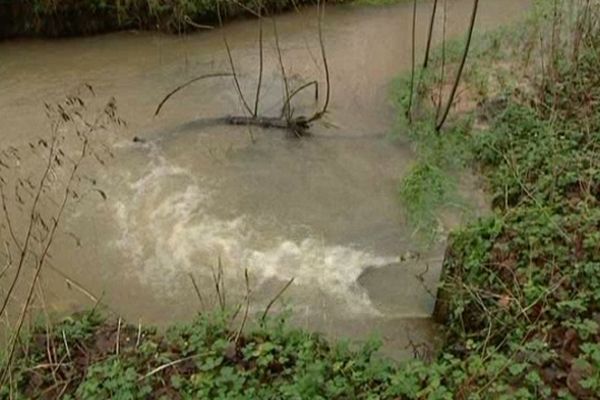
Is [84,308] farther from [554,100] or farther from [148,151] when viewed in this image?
[554,100]

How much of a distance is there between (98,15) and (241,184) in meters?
3.37

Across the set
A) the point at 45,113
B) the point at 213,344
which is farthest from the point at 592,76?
the point at 45,113

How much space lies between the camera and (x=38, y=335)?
Answer: 3.88m

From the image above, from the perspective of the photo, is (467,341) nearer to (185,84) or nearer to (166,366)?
(166,366)

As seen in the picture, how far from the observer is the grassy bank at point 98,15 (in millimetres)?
7699

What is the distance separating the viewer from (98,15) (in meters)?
7.94

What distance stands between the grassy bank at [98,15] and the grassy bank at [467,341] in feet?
13.0

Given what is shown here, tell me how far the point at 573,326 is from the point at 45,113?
4674 mm

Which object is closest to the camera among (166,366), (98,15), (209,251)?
(166,366)

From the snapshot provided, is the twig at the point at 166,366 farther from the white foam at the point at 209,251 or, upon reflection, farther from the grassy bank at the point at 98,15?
the grassy bank at the point at 98,15

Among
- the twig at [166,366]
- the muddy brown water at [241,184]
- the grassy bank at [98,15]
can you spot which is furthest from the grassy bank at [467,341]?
the grassy bank at [98,15]

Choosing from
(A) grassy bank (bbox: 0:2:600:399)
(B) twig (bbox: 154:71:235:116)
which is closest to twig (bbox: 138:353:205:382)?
(A) grassy bank (bbox: 0:2:600:399)

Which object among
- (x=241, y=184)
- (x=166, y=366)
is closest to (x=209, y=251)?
(x=241, y=184)

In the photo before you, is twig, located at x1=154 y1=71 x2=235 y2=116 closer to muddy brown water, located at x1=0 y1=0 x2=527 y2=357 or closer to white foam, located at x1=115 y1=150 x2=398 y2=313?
muddy brown water, located at x1=0 y1=0 x2=527 y2=357
